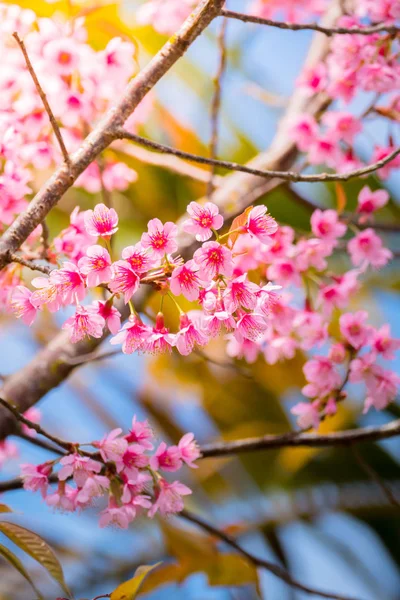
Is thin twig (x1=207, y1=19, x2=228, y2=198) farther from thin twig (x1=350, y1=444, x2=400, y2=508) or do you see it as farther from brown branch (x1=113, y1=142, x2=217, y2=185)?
thin twig (x1=350, y1=444, x2=400, y2=508)

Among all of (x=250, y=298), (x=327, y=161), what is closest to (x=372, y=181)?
(x=327, y=161)

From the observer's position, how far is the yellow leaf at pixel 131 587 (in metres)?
0.81

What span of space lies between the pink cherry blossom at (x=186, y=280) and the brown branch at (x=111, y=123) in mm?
217

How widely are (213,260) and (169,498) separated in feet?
1.33

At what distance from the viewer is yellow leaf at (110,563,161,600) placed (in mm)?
812

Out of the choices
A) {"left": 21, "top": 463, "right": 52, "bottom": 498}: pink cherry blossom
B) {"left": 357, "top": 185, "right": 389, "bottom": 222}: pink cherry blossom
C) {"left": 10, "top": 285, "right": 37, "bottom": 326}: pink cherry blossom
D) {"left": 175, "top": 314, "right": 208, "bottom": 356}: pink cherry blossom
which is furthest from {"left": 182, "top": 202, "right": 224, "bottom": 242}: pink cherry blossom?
Answer: {"left": 357, "top": 185, "right": 389, "bottom": 222}: pink cherry blossom

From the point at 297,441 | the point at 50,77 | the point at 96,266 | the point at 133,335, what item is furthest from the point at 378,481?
the point at 50,77

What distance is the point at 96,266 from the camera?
0.80 metres

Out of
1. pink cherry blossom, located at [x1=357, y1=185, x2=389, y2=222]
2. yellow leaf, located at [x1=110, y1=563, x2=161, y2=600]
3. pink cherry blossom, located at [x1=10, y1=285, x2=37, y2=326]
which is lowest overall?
yellow leaf, located at [x1=110, y1=563, x2=161, y2=600]

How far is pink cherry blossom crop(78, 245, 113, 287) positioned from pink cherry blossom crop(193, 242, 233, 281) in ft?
0.40

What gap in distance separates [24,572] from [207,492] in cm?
234

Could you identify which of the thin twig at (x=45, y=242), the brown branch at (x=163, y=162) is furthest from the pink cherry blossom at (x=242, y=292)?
the brown branch at (x=163, y=162)

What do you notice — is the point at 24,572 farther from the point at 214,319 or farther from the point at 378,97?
the point at 378,97

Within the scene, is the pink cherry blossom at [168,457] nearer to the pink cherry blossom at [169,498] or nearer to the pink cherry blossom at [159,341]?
the pink cherry blossom at [169,498]
